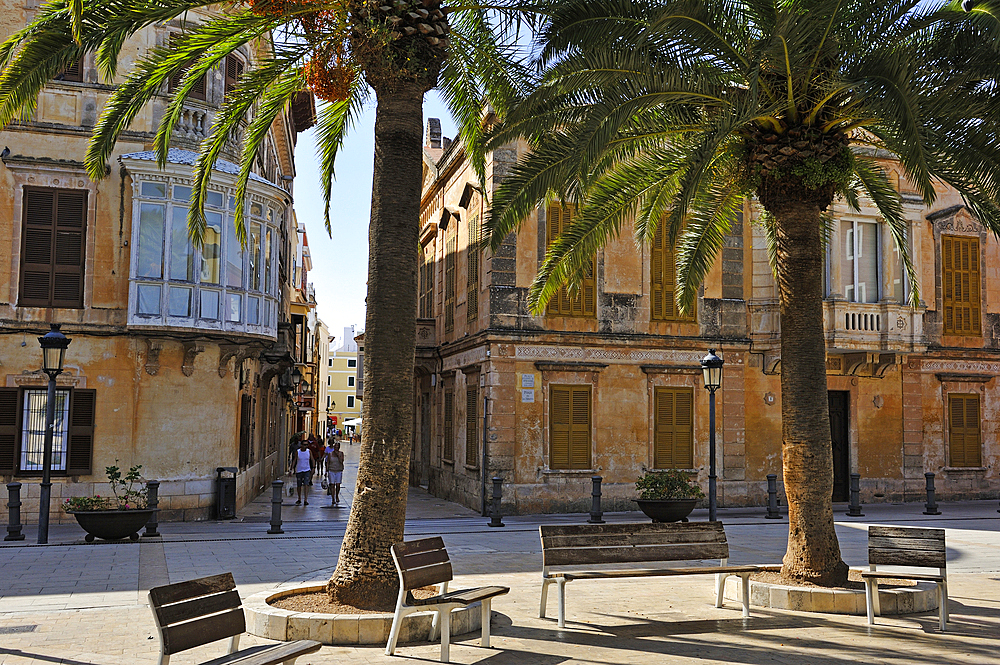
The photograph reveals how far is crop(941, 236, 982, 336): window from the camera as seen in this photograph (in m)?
25.3

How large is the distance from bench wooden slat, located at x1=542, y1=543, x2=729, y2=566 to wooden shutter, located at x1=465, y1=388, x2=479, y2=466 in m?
12.6

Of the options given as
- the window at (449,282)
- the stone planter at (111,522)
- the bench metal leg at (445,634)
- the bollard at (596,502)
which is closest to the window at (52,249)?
the stone planter at (111,522)

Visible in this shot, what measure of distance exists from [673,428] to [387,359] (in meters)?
14.8

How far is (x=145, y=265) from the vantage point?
1836cm

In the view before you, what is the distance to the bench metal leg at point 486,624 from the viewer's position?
25.1 feet

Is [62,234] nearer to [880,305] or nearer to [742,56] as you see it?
[742,56]

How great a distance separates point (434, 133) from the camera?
115 feet

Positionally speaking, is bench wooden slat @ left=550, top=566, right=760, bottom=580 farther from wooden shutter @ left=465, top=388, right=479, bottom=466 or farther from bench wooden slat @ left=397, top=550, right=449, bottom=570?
wooden shutter @ left=465, top=388, right=479, bottom=466

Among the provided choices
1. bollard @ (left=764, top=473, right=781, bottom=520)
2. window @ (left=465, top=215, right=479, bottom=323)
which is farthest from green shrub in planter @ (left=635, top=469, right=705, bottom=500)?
window @ (left=465, top=215, right=479, bottom=323)

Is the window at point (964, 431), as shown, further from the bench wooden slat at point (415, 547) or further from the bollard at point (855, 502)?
the bench wooden slat at point (415, 547)

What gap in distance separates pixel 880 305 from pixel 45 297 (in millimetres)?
20043

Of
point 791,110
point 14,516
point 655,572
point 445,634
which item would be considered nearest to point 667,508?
point 655,572

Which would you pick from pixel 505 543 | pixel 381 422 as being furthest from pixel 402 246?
pixel 505 543

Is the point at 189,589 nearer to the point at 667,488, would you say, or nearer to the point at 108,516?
the point at 108,516
